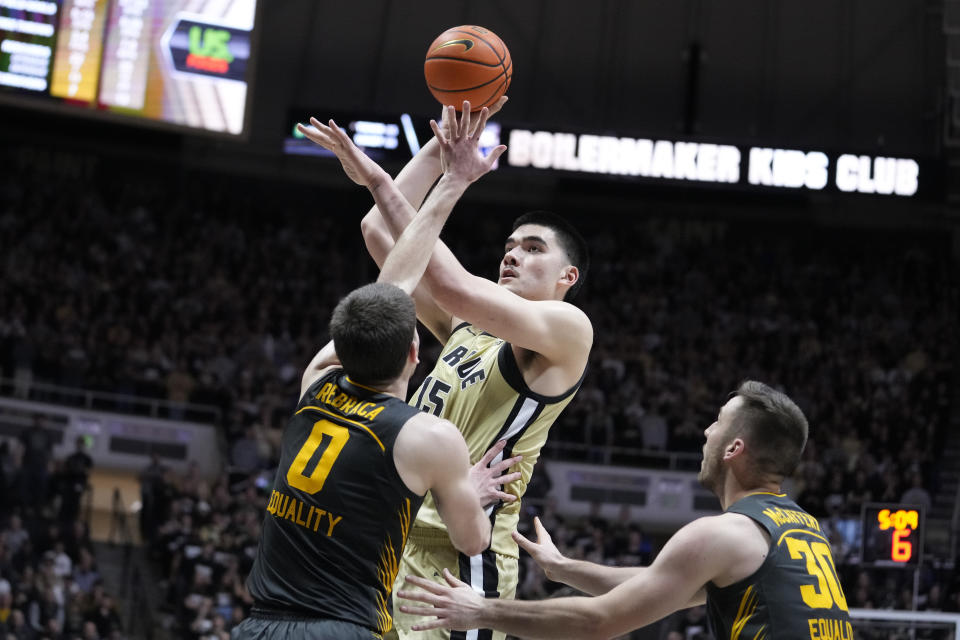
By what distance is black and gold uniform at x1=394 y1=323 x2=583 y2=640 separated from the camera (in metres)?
4.83

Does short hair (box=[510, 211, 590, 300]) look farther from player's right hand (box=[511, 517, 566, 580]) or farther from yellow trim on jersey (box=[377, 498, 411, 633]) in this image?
yellow trim on jersey (box=[377, 498, 411, 633])

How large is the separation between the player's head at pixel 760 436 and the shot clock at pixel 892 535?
8.97 m

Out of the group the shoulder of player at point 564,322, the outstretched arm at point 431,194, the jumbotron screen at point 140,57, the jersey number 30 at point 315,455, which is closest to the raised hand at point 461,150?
the outstretched arm at point 431,194

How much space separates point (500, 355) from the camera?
5.07 metres

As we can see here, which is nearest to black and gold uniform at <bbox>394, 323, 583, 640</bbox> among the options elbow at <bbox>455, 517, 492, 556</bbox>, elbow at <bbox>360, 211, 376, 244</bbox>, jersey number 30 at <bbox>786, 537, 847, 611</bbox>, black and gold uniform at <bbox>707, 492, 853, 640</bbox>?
elbow at <bbox>360, 211, 376, 244</bbox>

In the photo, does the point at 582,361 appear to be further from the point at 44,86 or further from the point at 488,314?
the point at 44,86

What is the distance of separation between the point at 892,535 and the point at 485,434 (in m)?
8.95

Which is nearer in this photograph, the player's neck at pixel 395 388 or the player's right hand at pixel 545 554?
the player's neck at pixel 395 388

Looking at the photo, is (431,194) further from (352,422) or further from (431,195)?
(352,422)

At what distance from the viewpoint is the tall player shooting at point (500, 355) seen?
15.2 ft

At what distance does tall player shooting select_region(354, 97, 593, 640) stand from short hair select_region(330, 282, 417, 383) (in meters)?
0.80

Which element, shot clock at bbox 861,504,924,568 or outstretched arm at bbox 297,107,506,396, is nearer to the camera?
outstretched arm at bbox 297,107,506,396

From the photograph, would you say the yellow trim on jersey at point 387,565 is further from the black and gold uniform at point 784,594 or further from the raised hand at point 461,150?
the raised hand at point 461,150

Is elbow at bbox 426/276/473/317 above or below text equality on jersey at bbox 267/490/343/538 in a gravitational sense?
above
